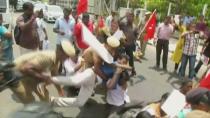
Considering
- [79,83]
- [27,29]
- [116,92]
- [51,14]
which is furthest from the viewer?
[51,14]

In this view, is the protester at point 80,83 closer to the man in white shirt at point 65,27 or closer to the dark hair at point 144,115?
the dark hair at point 144,115

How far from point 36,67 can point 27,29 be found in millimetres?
2506

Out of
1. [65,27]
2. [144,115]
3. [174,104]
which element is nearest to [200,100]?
[174,104]

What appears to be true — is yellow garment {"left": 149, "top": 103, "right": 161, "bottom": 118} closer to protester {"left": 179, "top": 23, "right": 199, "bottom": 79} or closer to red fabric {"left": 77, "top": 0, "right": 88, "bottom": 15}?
protester {"left": 179, "top": 23, "right": 199, "bottom": 79}

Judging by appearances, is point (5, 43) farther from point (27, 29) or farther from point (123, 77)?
point (123, 77)

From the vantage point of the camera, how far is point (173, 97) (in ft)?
16.0

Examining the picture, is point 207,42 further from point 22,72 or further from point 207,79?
point 22,72

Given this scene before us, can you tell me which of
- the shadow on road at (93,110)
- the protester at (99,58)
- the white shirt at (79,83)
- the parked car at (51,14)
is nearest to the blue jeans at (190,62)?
the shadow on road at (93,110)

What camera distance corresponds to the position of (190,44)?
10.3 meters

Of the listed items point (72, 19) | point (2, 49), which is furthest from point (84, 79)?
point (72, 19)

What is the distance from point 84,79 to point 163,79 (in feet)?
18.0

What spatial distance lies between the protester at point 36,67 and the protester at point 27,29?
6.77ft

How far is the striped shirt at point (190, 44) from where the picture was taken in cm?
1032

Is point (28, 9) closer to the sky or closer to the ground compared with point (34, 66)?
closer to the sky
